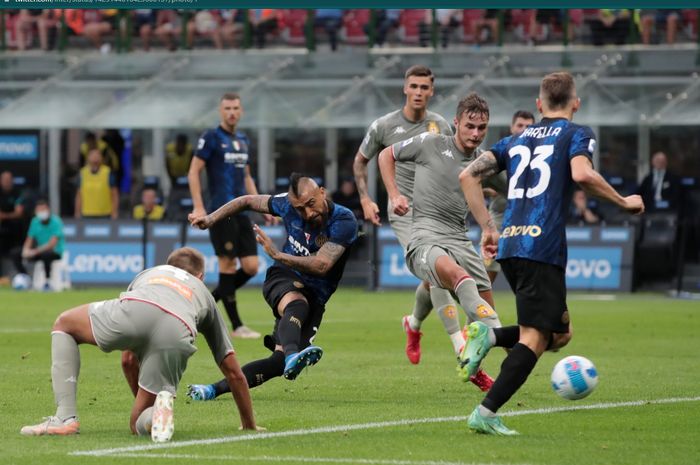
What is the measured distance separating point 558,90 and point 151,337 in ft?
9.07

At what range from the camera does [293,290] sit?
10.9 meters

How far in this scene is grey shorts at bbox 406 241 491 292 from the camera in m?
11.7

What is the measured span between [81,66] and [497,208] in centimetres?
2036

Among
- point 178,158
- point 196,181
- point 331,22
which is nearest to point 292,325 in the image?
point 196,181

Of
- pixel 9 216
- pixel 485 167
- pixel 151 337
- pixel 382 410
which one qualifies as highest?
pixel 485 167

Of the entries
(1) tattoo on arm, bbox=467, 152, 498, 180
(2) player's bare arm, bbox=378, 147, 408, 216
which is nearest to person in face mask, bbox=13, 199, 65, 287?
(2) player's bare arm, bbox=378, 147, 408, 216

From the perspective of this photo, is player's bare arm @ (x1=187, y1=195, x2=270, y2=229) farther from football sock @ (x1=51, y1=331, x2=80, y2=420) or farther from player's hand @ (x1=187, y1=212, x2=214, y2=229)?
football sock @ (x1=51, y1=331, x2=80, y2=420)

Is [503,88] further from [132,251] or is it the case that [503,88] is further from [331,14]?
[132,251]

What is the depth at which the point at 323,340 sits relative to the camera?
1662cm

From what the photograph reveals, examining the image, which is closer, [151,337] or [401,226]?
[151,337]

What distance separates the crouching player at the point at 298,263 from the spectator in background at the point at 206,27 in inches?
895

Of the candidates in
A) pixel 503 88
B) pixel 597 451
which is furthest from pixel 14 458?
pixel 503 88

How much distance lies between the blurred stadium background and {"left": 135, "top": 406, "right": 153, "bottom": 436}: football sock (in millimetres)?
17312

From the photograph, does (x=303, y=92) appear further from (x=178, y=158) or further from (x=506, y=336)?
(x=506, y=336)
